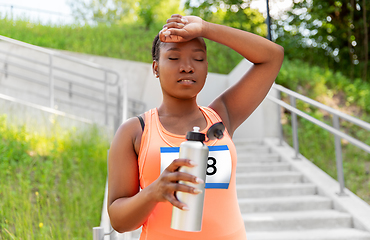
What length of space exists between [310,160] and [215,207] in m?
4.39

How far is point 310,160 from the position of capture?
4.93 m

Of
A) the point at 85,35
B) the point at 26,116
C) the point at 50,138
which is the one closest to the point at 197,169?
the point at 50,138

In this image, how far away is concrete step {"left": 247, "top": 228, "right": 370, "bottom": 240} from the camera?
9.82ft

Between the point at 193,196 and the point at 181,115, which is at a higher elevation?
the point at 181,115

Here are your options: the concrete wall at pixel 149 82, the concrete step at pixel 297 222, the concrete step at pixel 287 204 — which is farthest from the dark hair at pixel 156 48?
the concrete wall at pixel 149 82

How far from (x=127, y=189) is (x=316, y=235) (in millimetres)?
2671

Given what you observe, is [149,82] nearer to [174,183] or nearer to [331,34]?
[331,34]

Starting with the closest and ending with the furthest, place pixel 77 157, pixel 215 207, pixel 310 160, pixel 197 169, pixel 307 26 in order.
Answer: pixel 197 169 → pixel 215 207 → pixel 77 157 → pixel 310 160 → pixel 307 26

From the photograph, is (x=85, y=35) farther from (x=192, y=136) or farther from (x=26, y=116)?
(x=192, y=136)

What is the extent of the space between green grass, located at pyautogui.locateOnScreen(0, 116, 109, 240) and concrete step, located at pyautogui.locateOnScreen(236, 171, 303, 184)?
171cm

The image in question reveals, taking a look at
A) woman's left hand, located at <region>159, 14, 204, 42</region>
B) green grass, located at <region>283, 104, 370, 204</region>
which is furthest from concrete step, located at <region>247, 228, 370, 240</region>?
woman's left hand, located at <region>159, 14, 204, 42</region>

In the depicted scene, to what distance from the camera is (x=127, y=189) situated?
35.9 inches

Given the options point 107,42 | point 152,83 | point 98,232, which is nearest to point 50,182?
point 98,232

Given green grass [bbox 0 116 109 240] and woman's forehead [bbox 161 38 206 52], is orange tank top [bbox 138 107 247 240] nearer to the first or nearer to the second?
woman's forehead [bbox 161 38 206 52]
